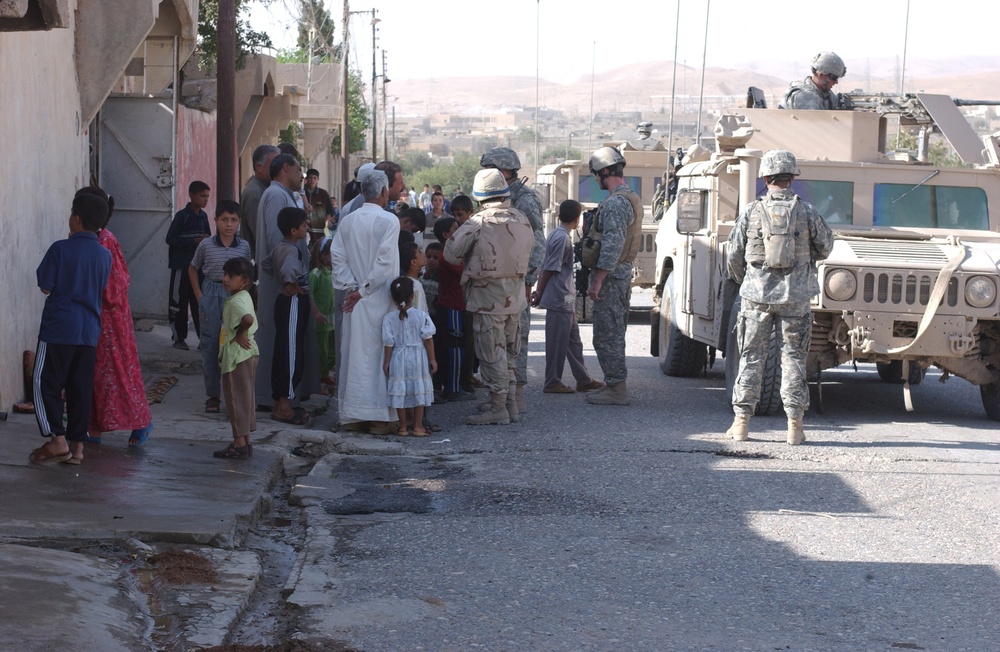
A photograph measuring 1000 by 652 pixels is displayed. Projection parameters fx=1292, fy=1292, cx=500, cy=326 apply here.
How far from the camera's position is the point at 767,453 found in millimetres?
8273

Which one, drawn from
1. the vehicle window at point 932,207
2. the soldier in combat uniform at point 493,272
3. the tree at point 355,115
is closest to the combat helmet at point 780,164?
the soldier in combat uniform at point 493,272

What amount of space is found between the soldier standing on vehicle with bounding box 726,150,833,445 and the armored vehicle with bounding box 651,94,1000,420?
60 cm

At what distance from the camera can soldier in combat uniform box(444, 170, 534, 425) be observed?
9031 millimetres

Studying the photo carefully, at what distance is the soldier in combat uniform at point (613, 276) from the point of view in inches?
393

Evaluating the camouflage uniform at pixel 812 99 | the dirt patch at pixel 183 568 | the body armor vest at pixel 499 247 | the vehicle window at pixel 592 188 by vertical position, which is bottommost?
the dirt patch at pixel 183 568

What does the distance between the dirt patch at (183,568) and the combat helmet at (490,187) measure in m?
4.37

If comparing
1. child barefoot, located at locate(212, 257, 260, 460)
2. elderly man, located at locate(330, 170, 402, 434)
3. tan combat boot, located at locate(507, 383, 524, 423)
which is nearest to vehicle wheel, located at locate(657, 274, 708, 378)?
tan combat boot, located at locate(507, 383, 524, 423)

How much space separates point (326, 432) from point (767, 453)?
2871 millimetres

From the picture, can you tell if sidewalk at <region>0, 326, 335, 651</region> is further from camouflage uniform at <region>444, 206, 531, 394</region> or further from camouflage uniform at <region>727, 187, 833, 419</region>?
camouflage uniform at <region>727, 187, 833, 419</region>

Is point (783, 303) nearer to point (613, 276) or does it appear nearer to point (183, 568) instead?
point (613, 276)

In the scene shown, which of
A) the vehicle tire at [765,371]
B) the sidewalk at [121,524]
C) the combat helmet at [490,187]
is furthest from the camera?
the vehicle tire at [765,371]

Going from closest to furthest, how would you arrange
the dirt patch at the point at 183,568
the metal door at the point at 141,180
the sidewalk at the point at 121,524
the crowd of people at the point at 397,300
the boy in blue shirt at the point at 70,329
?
the sidewalk at the point at 121,524 < the dirt patch at the point at 183,568 < the boy in blue shirt at the point at 70,329 < the crowd of people at the point at 397,300 < the metal door at the point at 141,180

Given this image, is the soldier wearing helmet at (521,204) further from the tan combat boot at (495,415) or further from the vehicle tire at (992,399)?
the vehicle tire at (992,399)

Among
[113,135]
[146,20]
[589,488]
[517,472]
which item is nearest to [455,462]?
[517,472]
